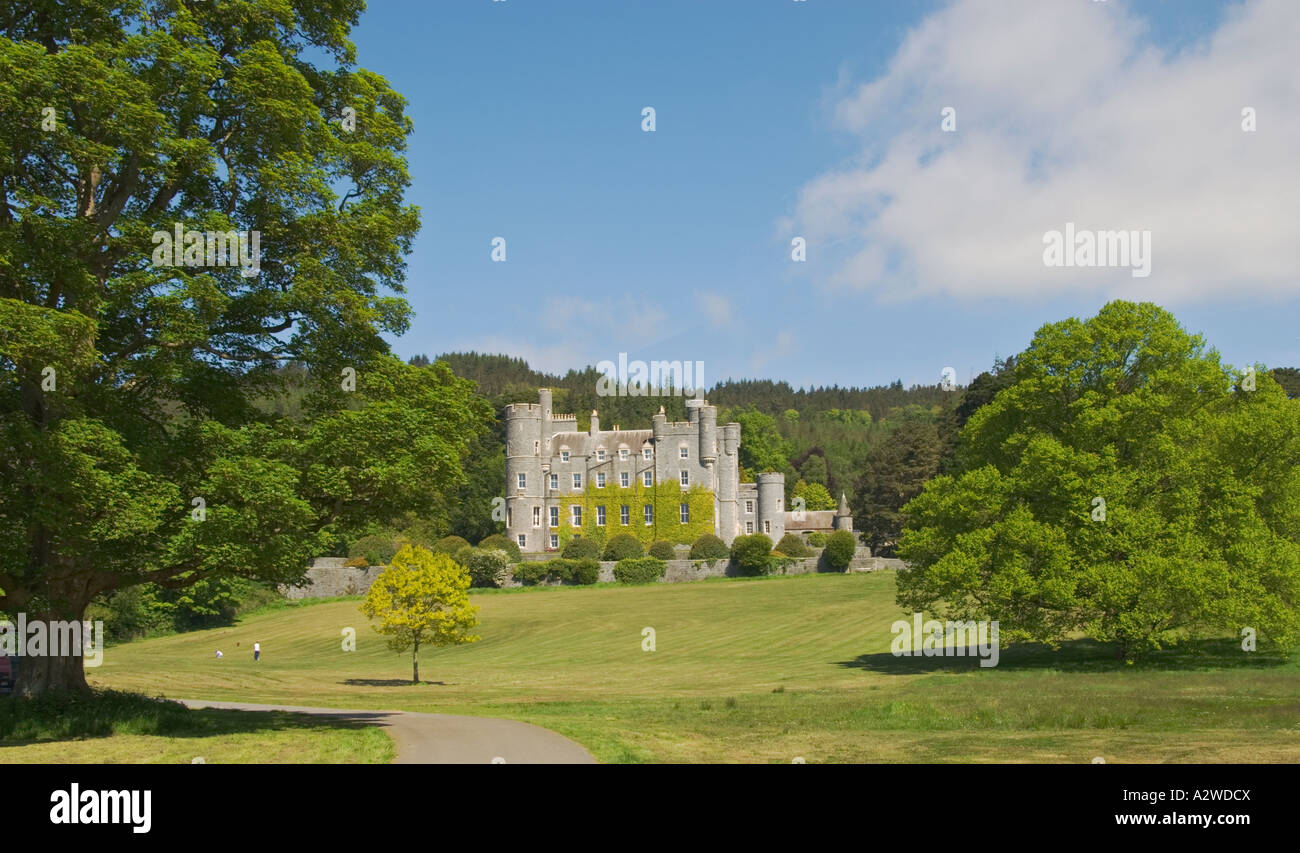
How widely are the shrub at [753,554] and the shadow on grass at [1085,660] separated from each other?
109 feet

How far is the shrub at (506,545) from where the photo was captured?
7544 centimetres

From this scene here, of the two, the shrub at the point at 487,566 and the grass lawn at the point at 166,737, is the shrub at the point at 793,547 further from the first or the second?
the grass lawn at the point at 166,737

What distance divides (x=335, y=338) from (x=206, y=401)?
2.43m

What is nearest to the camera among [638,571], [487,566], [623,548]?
[487,566]

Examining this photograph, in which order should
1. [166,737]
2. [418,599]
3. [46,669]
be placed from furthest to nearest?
[418,599]
[46,669]
[166,737]

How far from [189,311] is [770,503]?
72.5 meters

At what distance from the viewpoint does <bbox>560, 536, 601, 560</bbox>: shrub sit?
73.7 meters

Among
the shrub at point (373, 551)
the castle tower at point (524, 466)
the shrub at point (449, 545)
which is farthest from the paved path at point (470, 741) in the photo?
the castle tower at point (524, 466)

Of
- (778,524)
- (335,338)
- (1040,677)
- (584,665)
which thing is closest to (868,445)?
(778,524)

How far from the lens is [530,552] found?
266 ft

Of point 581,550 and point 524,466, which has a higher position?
point 524,466

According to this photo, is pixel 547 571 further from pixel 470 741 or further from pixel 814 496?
pixel 470 741

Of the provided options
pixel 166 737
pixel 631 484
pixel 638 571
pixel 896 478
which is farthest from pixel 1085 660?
pixel 896 478

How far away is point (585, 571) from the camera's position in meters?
71.4
